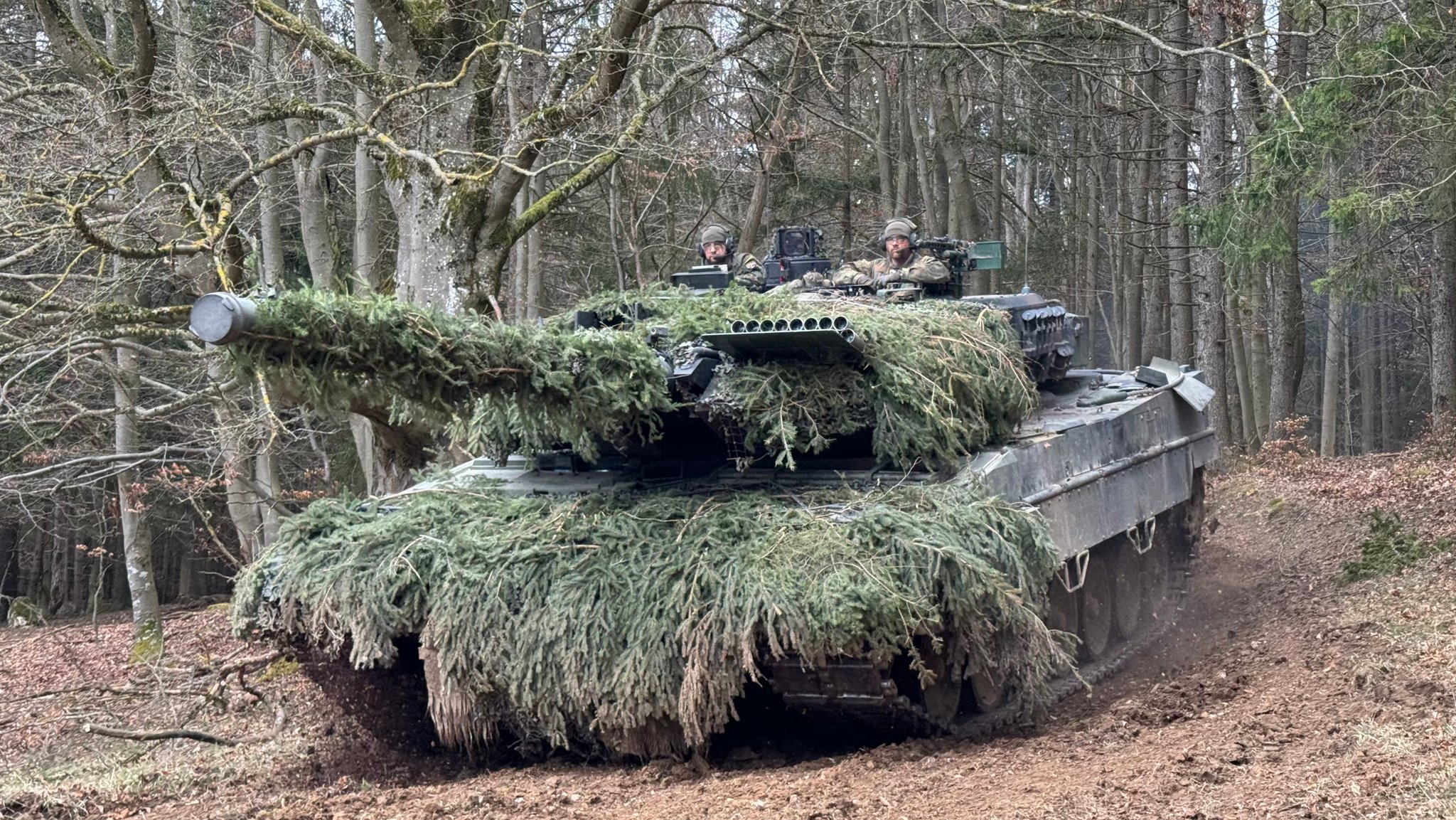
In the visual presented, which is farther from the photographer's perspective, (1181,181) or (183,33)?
(1181,181)

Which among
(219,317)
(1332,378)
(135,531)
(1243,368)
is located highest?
(219,317)

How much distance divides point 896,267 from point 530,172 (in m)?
2.51

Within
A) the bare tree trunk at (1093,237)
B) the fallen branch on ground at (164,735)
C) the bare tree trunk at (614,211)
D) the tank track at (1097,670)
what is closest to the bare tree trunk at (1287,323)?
the tank track at (1097,670)

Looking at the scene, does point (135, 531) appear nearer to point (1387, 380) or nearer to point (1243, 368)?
point (1243, 368)

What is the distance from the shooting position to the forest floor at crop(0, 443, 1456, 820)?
224 inches

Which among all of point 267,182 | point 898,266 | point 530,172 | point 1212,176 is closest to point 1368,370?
point 1212,176

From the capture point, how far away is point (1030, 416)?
373 inches

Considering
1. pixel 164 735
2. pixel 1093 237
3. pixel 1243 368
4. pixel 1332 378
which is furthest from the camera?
Result: pixel 1093 237

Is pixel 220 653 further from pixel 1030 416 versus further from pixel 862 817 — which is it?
pixel 862 817

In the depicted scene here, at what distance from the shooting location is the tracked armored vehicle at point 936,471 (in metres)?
6.97

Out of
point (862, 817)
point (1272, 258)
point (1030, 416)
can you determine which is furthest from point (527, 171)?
point (1272, 258)

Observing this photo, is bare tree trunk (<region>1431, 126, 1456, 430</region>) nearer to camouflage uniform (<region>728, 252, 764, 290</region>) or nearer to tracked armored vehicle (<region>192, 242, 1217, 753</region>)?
tracked armored vehicle (<region>192, 242, 1217, 753</region>)

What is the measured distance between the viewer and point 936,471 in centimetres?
769

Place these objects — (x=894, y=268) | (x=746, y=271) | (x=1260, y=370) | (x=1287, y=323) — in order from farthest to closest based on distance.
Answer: (x=1260, y=370)
(x=1287, y=323)
(x=746, y=271)
(x=894, y=268)
